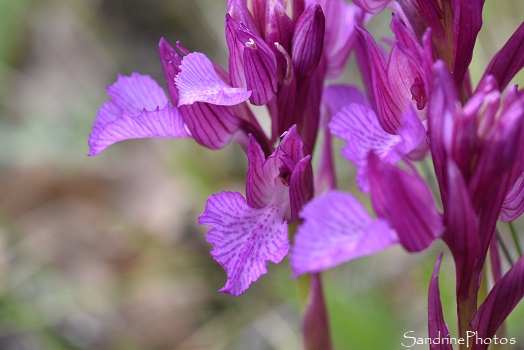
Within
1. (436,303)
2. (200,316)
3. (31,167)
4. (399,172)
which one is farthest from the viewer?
(31,167)

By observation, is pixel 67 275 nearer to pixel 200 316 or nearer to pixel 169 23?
pixel 200 316

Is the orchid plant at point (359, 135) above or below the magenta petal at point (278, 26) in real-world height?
below

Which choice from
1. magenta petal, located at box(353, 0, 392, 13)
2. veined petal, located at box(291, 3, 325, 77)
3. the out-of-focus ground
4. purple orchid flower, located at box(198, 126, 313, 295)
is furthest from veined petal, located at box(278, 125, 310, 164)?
Answer: the out-of-focus ground

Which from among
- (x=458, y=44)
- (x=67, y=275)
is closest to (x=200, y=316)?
(x=67, y=275)

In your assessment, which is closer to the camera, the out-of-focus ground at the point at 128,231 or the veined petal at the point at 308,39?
the veined petal at the point at 308,39

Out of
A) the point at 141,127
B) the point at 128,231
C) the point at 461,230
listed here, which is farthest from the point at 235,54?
the point at 128,231

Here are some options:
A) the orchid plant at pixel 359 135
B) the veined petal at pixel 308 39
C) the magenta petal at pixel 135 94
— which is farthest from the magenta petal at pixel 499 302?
the magenta petal at pixel 135 94

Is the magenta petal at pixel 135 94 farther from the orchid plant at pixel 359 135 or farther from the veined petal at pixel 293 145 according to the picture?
the veined petal at pixel 293 145
